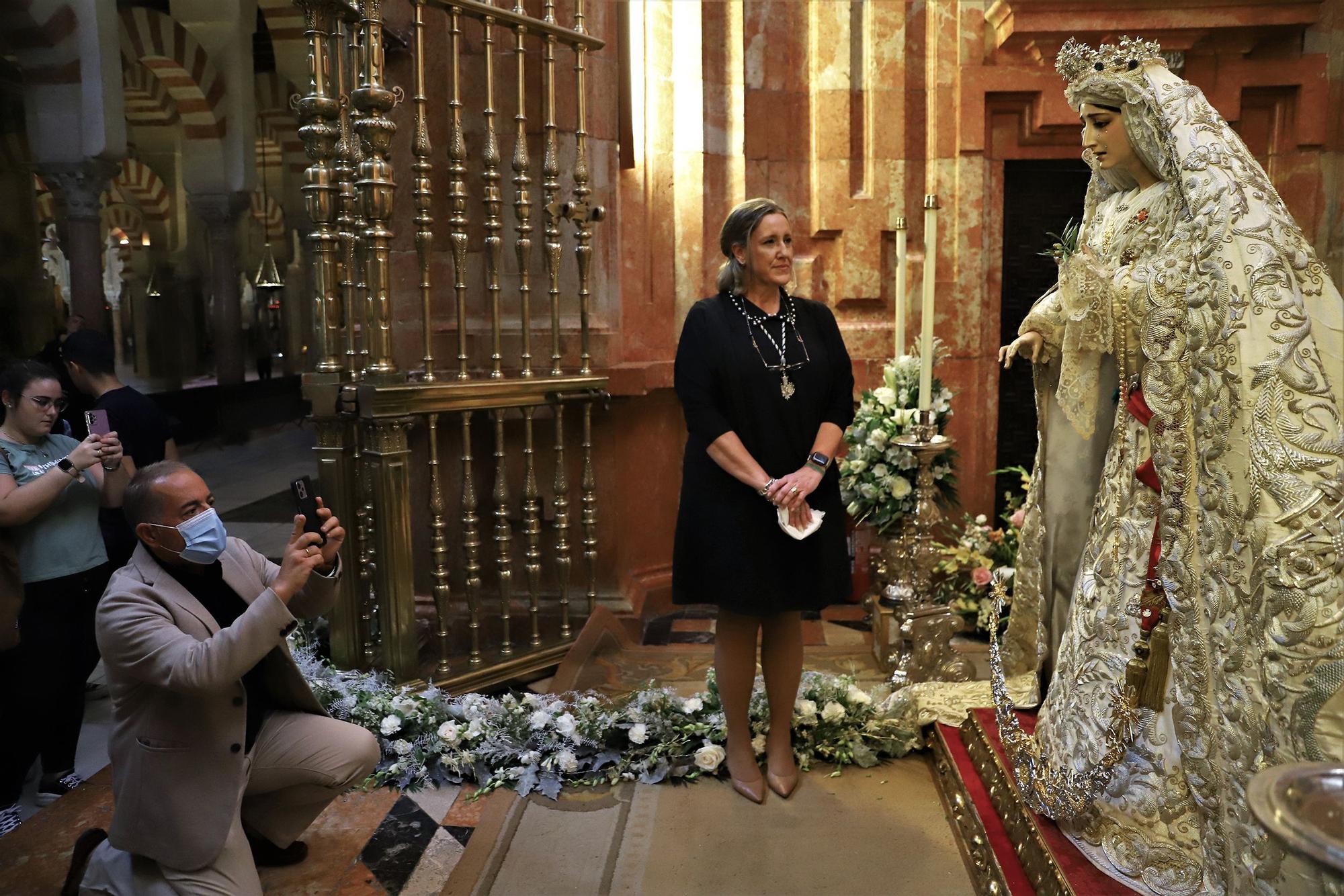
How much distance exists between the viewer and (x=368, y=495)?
3.98 metres

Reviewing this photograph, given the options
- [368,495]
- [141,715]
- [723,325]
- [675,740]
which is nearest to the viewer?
[141,715]

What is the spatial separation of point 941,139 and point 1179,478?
11.8 feet

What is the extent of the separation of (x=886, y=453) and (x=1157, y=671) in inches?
81.4

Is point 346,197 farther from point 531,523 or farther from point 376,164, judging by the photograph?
point 531,523

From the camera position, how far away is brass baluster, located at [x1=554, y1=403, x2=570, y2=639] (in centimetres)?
461

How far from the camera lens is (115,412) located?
3.78 meters

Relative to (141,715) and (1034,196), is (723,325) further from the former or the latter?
(1034,196)

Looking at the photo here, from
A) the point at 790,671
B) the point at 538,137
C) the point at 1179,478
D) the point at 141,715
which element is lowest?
the point at 790,671

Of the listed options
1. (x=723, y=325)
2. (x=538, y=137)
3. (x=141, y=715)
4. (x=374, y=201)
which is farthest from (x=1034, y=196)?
(x=141, y=715)

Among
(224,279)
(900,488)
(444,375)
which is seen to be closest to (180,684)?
(444,375)

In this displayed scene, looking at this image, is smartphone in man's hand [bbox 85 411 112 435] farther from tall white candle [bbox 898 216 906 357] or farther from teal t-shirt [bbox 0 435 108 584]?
tall white candle [bbox 898 216 906 357]

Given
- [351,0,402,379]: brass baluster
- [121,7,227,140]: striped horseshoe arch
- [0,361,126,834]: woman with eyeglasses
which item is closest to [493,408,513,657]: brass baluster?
[351,0,402,379]: brass baluster

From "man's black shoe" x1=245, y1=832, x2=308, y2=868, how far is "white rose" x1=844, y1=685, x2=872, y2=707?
6.09ft

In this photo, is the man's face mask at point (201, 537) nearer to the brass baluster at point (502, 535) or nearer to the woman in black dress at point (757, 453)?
the woman in black dress at point (757, 453)
